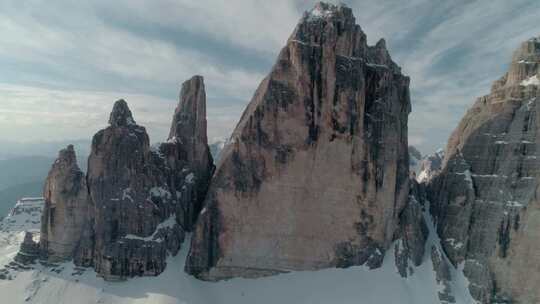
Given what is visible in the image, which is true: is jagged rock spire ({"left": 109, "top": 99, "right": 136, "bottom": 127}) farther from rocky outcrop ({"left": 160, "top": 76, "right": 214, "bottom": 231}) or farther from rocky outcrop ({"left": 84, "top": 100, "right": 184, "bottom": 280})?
rocky outcrop ({"left": 160, "top": 76, "right": 214, "bottom": 231})

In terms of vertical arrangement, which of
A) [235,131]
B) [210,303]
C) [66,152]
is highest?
[235,131]

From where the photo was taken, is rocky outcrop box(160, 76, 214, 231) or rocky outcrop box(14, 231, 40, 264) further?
rocky outcrop box(160, 76, 214, 231)

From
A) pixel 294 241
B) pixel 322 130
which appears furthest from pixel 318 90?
pixel 294 241

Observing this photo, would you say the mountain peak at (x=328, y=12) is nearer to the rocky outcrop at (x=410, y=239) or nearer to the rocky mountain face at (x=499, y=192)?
the rocky mountain face at (x=499, y=192)

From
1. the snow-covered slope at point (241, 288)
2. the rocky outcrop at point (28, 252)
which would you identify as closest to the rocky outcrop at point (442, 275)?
the snow-covered slope at point (241, 288)

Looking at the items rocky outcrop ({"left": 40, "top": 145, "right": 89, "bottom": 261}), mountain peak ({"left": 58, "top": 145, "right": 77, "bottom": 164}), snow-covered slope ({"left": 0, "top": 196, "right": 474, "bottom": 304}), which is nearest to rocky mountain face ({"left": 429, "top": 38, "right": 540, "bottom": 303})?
snow-covered slope ({"left": 0, "top": 196, "right": 474, "bottom": 304})

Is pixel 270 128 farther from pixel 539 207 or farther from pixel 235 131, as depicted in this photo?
pixel 539 207
